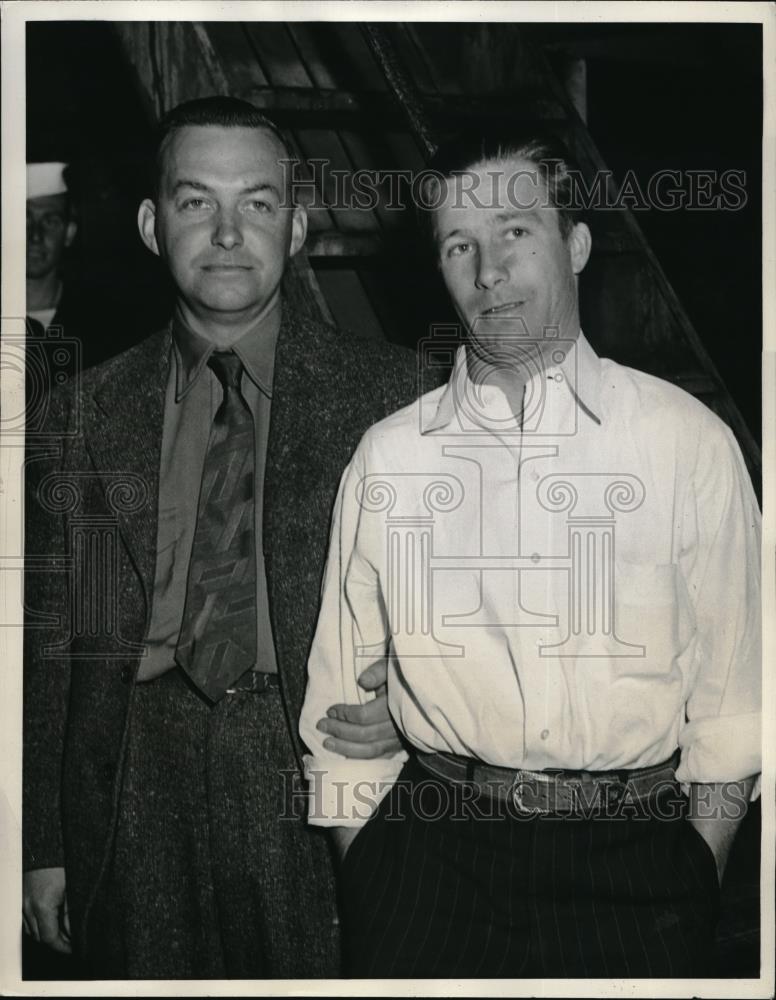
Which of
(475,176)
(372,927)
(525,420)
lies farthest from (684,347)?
(372,927)

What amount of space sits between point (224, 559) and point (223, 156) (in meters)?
0.76

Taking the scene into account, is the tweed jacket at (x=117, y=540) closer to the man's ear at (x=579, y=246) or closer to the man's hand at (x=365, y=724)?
the man's hand at (x=365, y=724)

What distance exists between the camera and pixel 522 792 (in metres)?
2.47

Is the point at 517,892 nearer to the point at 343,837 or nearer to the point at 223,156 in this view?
the point at 343,837

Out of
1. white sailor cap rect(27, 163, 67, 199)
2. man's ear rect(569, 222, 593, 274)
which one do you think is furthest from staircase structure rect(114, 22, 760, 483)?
white sailor cap rect(27, 163, 67, 199)

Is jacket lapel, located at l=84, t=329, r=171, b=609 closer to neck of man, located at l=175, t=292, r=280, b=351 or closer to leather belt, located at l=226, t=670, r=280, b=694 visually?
neck of man, located at l=175, t=292, r=280, b=351

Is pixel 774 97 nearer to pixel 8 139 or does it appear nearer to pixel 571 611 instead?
pixel 571 611

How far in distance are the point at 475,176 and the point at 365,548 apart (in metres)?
0.73

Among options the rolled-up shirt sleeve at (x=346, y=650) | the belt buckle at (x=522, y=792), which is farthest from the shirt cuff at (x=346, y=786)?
the belt buckle at (x=522, y=792)

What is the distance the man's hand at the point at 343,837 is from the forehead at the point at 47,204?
4.38 feet

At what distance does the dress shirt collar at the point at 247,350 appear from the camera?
2.54 metres

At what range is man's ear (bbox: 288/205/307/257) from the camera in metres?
2.53

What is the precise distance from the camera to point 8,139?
2.61 m

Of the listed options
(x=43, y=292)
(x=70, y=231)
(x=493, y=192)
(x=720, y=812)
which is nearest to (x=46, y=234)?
(x=70, y=231)
